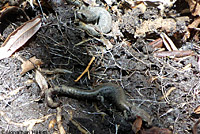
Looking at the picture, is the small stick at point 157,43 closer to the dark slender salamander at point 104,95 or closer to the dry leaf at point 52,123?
the dark slender salamander at point 104,95

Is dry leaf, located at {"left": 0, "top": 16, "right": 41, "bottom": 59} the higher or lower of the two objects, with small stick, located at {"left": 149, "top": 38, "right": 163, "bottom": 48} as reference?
higher

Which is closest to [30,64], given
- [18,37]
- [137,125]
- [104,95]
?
[18,37]

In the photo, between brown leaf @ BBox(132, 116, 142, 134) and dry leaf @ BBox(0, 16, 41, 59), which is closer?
brown leaf @ BBox(132, 116, 142, 134)

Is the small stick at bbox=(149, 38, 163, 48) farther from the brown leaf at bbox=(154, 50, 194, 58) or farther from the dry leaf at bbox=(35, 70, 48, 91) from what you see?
the dry leaf at bbox=(35, 70, 48, 91)

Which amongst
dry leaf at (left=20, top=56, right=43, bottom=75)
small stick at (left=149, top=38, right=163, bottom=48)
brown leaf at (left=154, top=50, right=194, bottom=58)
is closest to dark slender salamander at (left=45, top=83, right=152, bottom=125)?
dry leaf at (left=20, top=56, right=43, bottom=75)

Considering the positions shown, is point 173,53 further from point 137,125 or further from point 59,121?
point 59,121

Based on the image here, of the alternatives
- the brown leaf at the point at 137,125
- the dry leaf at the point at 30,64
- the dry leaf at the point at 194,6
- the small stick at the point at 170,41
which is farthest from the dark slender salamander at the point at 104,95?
the dry leaf at the point at 194,6
